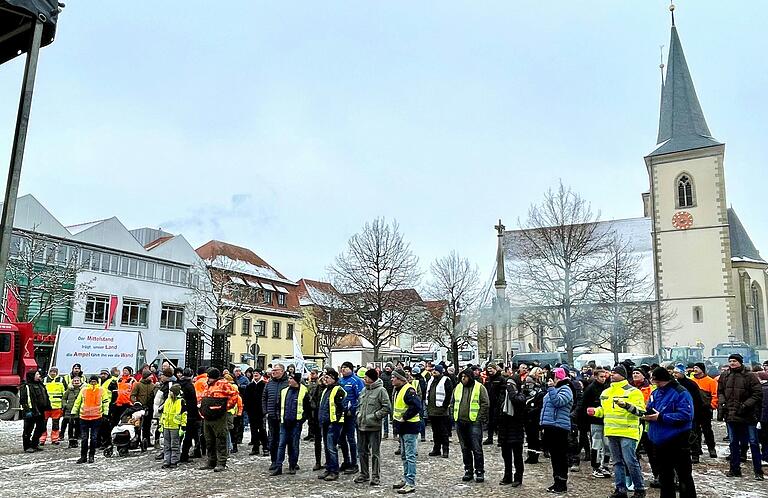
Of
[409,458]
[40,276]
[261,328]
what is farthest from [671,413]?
[261,328]

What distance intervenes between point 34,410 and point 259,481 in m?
6.35

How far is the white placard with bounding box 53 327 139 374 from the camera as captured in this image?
989 inches

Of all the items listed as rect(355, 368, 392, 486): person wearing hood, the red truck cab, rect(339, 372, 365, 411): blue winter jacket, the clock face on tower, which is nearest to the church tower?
the clock face on tower

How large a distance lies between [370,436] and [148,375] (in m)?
6.50

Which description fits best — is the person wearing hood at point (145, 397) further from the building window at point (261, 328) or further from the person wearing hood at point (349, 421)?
the building window at point (261, 328)

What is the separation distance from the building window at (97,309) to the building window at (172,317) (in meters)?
4.52

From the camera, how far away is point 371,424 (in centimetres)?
1002

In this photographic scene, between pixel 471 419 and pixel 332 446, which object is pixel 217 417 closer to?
pixel 332 446

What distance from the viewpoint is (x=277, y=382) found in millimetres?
11711

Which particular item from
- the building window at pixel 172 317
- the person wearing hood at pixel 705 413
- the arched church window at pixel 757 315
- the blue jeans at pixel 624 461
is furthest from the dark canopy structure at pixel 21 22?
the arched church window at pixel 757 315

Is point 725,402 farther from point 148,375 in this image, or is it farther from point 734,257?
point 734,257

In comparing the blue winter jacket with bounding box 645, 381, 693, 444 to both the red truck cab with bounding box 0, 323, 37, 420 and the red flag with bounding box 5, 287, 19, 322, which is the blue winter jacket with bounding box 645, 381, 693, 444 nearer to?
the red truck cab with bounding box 0, 323, 37, 420

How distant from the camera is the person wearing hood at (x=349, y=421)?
11.1m

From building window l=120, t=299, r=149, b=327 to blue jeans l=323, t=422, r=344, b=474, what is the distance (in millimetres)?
32786
